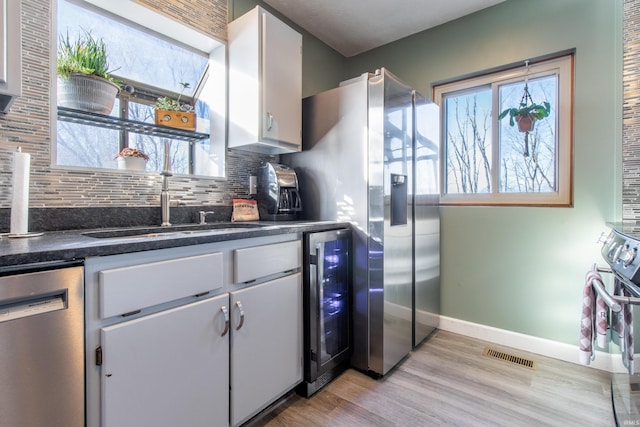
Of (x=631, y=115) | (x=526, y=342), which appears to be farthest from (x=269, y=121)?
(x=526, y=342)

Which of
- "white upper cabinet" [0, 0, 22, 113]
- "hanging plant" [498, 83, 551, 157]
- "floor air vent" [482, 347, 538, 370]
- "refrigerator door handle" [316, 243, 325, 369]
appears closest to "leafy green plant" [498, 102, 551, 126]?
"hanging plant" [498, 83, 551, 157]

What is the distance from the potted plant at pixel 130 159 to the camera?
1657 millimetres

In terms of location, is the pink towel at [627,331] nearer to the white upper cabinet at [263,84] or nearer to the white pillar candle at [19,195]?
the white upper cabinet at [263,84]

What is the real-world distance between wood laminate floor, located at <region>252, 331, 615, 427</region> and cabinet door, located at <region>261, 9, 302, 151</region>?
5.26 ft

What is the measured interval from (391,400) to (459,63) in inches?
102

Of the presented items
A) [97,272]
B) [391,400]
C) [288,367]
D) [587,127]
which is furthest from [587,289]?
[97,272]

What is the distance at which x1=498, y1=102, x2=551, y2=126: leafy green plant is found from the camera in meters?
2.21

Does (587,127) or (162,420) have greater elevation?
(587,127)

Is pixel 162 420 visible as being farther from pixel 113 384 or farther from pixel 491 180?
pixel 491 180

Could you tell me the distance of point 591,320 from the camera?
1.39 metres

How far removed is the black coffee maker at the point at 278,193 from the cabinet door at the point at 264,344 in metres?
0.56

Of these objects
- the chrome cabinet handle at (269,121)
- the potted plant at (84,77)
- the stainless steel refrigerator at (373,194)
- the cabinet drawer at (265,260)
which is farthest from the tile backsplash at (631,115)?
the potted plant at (84,77)

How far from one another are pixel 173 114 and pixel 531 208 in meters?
2.59

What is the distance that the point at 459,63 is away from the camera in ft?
8.29
